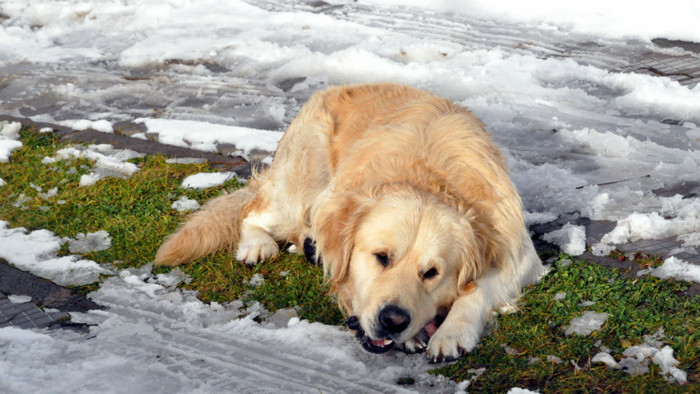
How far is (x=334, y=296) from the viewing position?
13.5 ft

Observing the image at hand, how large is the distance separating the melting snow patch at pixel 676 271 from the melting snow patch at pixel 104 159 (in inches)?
161

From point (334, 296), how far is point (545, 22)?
268 inches

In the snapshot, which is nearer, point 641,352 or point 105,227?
point 641,352

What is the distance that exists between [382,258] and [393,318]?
1.15 ft

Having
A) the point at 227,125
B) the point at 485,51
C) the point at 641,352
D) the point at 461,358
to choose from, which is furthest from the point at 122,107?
the point at 641,352

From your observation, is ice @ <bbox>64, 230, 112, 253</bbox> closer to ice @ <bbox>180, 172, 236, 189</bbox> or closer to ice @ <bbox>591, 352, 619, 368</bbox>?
ice @ <bbox>180, 172, 236, 189</bbox>

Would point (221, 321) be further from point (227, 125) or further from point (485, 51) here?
point (485, 51)

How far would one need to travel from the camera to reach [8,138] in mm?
6934

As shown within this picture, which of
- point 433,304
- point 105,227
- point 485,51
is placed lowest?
point 105,227

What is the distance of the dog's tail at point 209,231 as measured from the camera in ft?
15.2

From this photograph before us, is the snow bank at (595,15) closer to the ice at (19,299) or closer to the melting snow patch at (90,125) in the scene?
the melting snow patch at (90,125)

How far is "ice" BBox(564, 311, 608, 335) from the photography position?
3.63 metres

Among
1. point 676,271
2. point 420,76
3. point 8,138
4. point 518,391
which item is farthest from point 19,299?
point 420,76

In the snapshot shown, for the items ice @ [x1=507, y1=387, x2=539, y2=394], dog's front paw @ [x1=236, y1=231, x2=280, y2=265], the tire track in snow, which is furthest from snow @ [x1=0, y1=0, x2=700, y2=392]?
dog's front paw @ [x1=236, y1=231, x2=280, y2=265]
